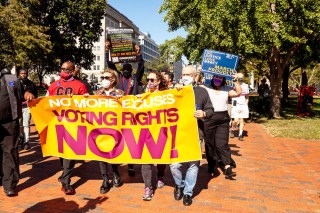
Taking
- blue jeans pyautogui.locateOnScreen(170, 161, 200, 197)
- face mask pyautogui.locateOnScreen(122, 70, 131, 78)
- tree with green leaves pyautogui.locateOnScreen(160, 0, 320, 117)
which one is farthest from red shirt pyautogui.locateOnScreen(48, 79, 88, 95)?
tree with green leaves pyautogui.locateOnScreen(160, 0, 320, 117)

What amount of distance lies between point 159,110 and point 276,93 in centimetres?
1386

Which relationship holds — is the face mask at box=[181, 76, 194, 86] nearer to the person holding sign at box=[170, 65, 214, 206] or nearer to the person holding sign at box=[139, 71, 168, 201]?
the person holding sign at box=[170, 65, 214, 206]

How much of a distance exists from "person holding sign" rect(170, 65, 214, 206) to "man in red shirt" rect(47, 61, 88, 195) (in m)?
1.73

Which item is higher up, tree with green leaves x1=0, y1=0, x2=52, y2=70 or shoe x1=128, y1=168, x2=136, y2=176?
tree with green leaves x1=0, y1=0, x2=52, y2=70

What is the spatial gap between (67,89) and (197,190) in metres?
2.87

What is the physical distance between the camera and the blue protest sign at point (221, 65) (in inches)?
256

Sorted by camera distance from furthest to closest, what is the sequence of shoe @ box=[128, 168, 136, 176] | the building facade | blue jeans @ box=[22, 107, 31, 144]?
the building facade < blue jeans @ box=[22, 107, 31, 144] < shoe @ box=[128, 168, 136, 176]

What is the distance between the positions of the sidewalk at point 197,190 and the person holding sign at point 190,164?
17 cm

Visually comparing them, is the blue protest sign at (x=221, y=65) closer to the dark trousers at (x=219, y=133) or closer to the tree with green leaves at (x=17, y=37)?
the dark trousers at (x=219, y=133)

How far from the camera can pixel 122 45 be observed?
26.6 feet

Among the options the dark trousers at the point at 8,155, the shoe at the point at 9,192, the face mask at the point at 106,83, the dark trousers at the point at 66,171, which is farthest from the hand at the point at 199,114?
the shoe at the point at 9,192

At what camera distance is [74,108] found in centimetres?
546

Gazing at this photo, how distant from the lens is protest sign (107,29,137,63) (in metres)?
8.02

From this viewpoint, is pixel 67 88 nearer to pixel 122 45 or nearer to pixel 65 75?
pixel 65 75
